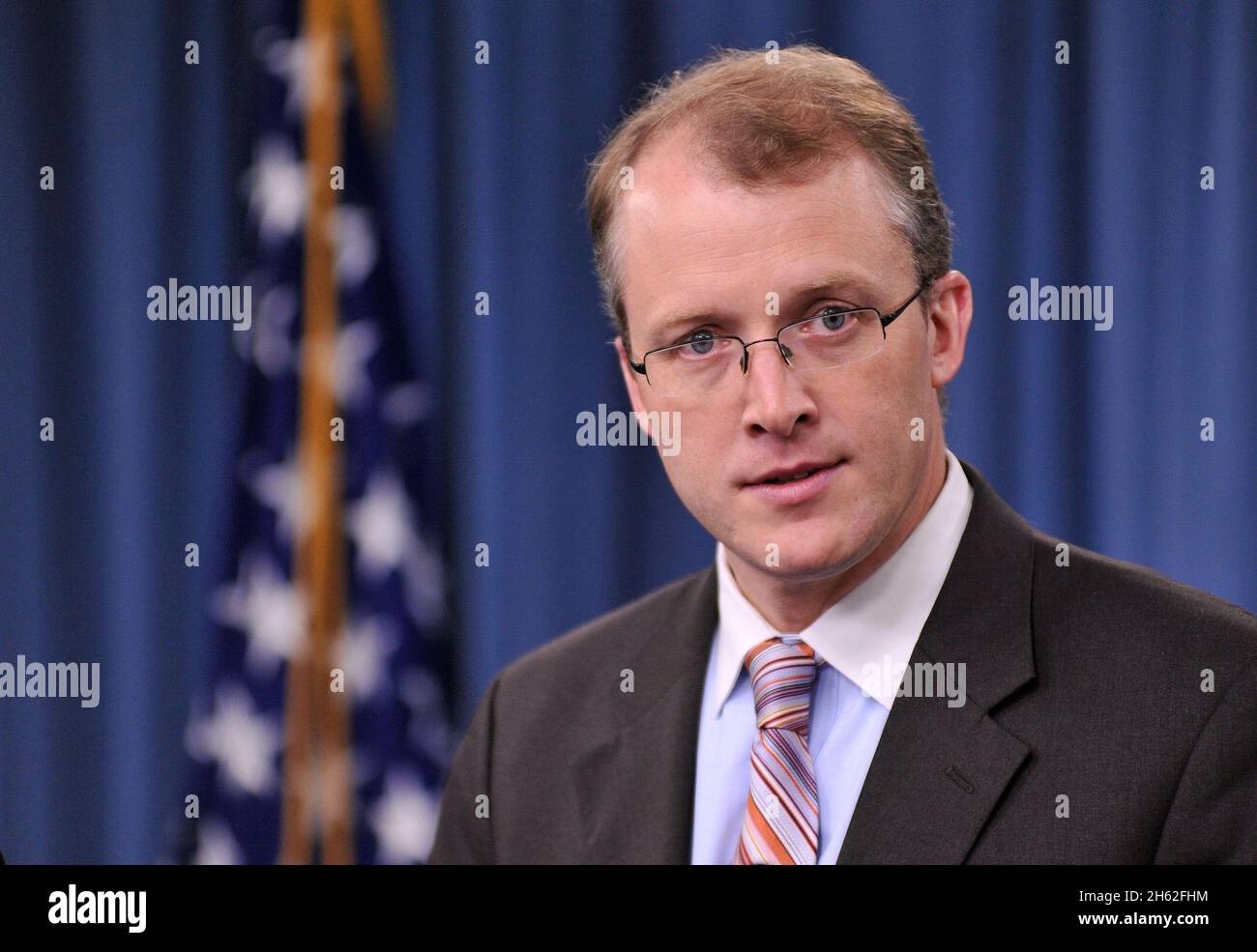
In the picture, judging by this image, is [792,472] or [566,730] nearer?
[792,472]

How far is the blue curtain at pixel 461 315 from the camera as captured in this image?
7.86 ft

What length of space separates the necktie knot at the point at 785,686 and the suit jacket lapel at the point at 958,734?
4.9 inches

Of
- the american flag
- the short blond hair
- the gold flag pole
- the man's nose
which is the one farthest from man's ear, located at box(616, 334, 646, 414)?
the gold flag pole

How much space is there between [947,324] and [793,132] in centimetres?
36

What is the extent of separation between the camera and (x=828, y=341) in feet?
5.03

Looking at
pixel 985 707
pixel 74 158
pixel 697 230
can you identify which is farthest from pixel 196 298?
pixel 985 707

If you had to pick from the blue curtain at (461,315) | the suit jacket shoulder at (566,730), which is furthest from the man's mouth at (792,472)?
the blue curtain at (461,315)

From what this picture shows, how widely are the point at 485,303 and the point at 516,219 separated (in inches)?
7.8

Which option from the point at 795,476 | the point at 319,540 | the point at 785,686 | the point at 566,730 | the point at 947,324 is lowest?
A: the point at 566,730

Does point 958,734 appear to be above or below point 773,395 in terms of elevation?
below

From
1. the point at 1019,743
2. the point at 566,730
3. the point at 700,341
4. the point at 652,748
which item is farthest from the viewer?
the point at 566,730

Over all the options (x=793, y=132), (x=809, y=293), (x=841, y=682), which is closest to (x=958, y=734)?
(x=841, y=682)

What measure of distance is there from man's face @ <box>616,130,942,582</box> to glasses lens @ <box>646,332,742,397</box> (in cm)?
2

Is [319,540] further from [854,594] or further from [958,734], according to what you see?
[958,734]
